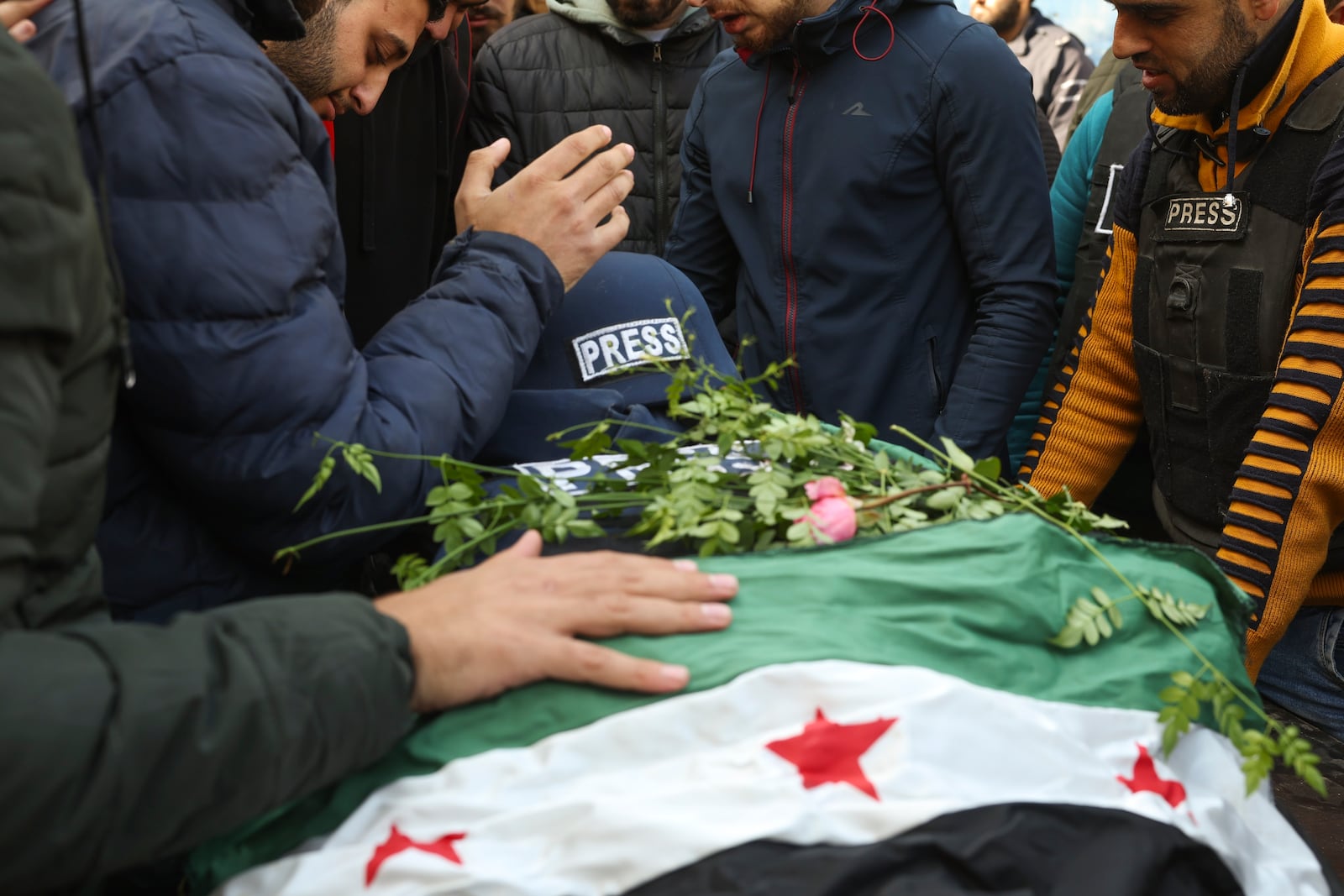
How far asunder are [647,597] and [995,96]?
6.28 ft

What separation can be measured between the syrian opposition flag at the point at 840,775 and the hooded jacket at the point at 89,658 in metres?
0.09

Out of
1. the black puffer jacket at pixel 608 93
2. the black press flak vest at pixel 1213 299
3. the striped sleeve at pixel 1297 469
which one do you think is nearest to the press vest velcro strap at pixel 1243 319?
the black press flak vest at pixel 1213 299

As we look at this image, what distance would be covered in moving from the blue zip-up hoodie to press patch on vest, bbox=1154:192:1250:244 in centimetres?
32

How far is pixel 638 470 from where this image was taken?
1.48 metres

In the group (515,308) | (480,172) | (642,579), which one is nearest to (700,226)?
(480,172)

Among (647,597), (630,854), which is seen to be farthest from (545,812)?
(647,597)

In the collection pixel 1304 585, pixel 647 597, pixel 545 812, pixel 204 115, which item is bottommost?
pixel 1304 585

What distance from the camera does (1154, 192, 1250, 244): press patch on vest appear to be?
2.36 m

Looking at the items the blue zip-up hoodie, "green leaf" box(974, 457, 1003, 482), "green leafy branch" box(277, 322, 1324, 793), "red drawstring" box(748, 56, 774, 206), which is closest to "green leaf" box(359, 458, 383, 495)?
"green leafy branch" box(277, 322, 1324, 793)

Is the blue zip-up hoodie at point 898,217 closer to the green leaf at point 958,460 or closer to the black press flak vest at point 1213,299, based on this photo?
the black press flak vest at point 1213,299

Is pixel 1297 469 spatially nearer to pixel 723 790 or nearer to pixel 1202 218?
pixel 1202 218

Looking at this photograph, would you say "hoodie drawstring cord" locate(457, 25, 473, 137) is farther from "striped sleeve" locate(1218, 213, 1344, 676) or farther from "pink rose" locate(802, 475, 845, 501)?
"pink rose" locate(802, 475, 845, 501)

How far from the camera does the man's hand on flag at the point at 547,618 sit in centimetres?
105

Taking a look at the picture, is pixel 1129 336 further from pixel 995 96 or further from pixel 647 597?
pixel 647 597
